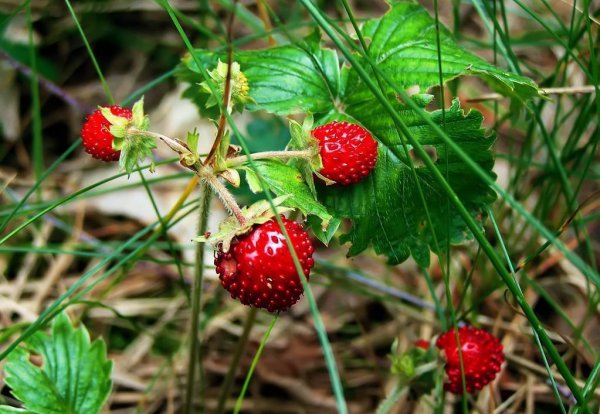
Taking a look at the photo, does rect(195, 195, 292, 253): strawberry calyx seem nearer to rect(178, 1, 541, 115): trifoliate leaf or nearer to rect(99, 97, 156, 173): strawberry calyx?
rect(99, 97, 156, 173): strawberry calyx

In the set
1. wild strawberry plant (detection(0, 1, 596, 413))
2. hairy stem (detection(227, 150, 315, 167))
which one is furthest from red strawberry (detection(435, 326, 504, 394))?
hairy stem (detection(227, 150, 315, 167))

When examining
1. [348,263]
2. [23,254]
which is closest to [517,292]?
[348,263]

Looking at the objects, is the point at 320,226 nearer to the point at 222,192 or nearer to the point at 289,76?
the point at 222,192

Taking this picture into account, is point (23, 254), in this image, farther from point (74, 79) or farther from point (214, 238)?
point (214, 238)

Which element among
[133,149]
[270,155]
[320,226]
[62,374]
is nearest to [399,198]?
[320,226]

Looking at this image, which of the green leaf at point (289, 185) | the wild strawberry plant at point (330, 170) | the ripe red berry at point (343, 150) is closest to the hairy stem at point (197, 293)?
the wild strawberry plant at point (330, 170)

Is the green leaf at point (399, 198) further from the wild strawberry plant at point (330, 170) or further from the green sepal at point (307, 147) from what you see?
the green sepal at point (307, 147)
